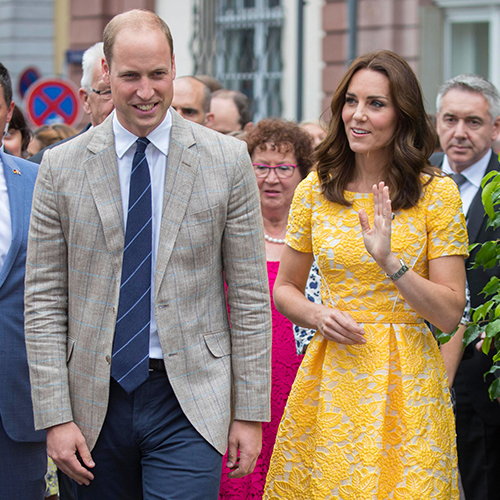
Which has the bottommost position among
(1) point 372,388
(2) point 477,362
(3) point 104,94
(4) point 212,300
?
(2) point 477,362

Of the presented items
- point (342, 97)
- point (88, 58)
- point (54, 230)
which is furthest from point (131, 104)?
point (88, 58)

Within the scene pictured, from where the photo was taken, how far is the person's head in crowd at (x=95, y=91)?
17.2 feet

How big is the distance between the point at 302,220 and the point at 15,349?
127 centimetres

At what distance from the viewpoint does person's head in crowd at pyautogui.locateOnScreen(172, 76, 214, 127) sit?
6.53 m

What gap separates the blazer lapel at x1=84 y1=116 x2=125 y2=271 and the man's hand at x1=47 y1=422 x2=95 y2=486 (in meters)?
0.57

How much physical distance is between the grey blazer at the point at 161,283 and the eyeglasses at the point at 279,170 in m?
1.69

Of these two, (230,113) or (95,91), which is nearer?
(95,91)

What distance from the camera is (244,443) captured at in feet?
10.5

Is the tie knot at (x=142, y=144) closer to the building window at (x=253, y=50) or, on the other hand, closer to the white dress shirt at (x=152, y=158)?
the white dress shirt at (x=152, y=158)

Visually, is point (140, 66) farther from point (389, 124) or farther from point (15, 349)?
point (15, 349)

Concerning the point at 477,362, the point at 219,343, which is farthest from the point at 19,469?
the point at 477,362

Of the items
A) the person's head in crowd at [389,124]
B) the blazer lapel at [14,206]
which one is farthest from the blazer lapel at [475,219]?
the blazer lapel at [14,206]

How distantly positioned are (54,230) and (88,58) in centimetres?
269

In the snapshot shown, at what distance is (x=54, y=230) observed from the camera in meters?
3.14
